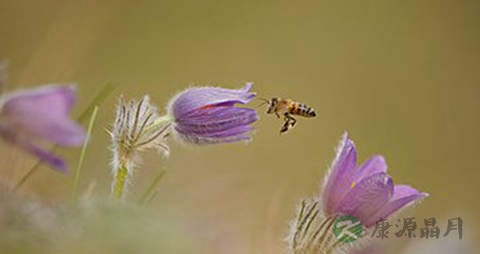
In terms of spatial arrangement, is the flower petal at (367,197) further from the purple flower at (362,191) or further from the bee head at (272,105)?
the bee head at (272,105)

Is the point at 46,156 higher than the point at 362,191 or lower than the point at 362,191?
lower

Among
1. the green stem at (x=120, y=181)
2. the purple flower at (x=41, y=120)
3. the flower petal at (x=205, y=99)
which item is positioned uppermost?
the flower petal at (x=205, y=99)

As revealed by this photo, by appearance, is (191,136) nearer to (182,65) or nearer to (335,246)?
(335,246)

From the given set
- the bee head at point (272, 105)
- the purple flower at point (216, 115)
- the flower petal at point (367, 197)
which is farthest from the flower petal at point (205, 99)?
the bee head at point (272, 105)

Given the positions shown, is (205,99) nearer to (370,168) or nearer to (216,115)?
(216,115)

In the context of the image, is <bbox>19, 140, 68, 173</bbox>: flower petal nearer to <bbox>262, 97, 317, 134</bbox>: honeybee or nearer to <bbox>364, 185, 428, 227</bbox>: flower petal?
<bbox>364, 185, 428, 227</bbox>: flower petal

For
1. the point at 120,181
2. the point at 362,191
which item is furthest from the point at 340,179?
the point at 120,181

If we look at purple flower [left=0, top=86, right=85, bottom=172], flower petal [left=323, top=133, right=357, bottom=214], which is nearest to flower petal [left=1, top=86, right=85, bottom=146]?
purple flower [left=0, top=86, right=85, bottom=172]

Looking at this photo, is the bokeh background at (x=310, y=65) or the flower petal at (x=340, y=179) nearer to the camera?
the flower petal at (x=340, y=179)
